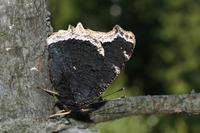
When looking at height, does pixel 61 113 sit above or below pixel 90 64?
below

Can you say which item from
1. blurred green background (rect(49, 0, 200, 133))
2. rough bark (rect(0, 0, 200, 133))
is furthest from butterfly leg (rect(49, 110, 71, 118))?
blurred green background (rect(49, 0, 200, 133))

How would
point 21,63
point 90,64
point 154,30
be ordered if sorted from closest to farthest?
point 21,63 → point 90,64 → point 154,30

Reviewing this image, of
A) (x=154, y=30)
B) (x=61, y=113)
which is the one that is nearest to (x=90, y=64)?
(x=61, y=113)

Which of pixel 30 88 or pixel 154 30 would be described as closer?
pixel 30 88

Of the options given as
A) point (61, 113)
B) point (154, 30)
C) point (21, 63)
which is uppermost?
point (154, 30)

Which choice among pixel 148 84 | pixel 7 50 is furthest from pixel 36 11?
pixel 148 84

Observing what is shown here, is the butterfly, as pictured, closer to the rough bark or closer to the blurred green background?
the rough bark

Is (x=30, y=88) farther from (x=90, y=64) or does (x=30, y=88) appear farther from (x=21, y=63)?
(x=90, y=64)
